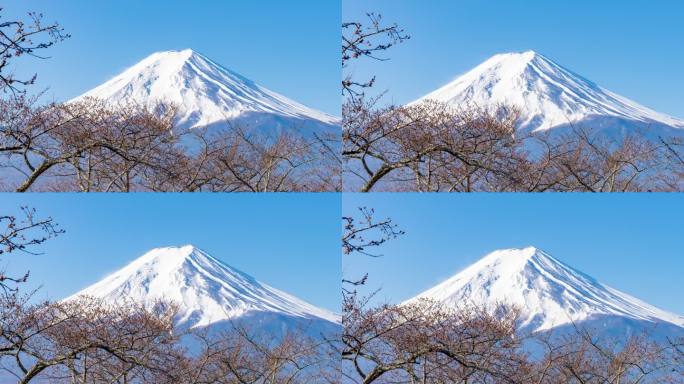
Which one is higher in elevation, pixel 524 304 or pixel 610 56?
pixel 610 56

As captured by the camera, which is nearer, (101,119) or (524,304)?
(101,119)

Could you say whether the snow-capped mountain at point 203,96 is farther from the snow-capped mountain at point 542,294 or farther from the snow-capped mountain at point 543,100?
the snow-capped mountain at point 542,294

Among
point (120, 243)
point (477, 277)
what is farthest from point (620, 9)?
point (120, 243)

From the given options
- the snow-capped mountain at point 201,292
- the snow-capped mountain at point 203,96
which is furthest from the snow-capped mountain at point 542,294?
the snow-capped mountain at point 203,96

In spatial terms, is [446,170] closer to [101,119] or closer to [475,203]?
[475,203]

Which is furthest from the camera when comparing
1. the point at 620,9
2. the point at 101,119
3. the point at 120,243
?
the point at 620,9

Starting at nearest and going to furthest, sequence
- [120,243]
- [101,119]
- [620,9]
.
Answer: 1. [101,119]
2. [120,243]
3. [620,9]

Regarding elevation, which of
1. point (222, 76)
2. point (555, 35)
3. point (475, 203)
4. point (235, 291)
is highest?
point (555, 35)
